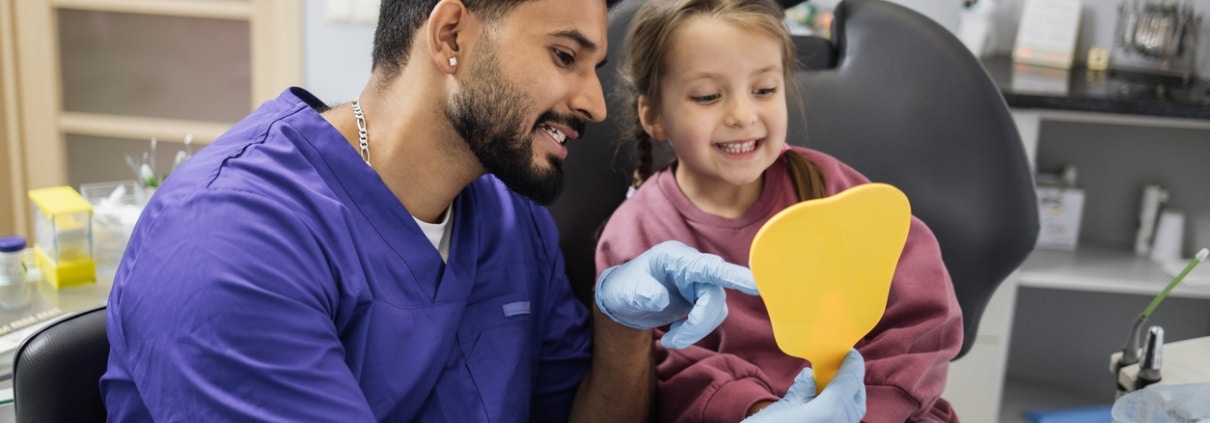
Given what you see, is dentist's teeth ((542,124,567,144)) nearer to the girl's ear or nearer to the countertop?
the girl's ear

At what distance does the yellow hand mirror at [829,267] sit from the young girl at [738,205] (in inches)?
5.5

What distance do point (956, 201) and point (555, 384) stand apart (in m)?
0.54

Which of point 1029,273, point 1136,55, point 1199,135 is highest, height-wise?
point 1136,55

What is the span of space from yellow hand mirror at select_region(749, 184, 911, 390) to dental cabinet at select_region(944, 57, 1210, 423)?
1226 millimetres

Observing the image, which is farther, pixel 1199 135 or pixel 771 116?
pixel 1199 135

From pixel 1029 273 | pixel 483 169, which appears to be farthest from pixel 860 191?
pixel 1029 273

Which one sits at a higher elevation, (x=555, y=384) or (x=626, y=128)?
(x=626, y=128)

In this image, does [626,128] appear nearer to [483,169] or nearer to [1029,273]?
[483,169]

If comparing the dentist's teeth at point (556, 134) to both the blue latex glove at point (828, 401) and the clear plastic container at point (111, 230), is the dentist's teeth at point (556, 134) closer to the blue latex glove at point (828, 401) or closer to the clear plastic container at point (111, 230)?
the blue latex glove at point (828, 401)

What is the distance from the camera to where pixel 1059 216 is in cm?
249

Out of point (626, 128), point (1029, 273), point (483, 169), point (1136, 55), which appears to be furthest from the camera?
point (1136, 55)

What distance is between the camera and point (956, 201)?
1347 millimetres

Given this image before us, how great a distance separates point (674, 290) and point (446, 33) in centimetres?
34

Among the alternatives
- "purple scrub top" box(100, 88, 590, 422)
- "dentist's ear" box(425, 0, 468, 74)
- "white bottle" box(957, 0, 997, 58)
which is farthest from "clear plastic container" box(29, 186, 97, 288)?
"white bottle" box(957, 0, 997, 58)
